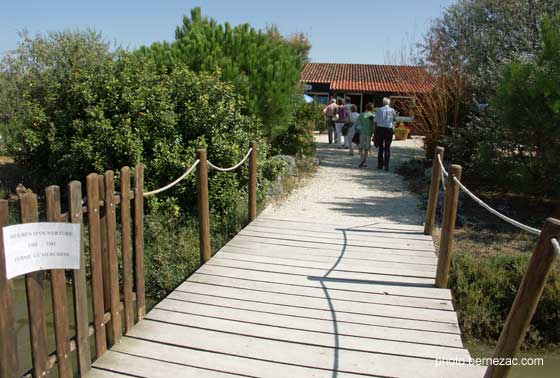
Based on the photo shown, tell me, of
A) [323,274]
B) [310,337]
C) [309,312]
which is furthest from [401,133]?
[310,337]

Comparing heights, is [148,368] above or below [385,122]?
below

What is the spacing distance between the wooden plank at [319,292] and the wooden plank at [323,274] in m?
0.31

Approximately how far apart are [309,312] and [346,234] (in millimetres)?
2484

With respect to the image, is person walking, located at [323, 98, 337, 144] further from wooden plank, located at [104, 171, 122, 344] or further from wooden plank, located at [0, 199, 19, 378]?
wooden plank, located at [0, 199, 19, 378]

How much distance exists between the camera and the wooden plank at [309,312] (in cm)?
398

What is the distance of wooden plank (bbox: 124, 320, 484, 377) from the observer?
335 centimetres

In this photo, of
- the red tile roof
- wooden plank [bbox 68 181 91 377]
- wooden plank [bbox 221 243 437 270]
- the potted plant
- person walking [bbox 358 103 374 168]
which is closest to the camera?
wooden plank [bbox 68 181 91 377]

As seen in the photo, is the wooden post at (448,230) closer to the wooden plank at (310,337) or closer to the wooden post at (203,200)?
the wooden plank at (310,337)

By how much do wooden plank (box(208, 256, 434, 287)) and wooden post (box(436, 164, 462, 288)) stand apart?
0.53 ft

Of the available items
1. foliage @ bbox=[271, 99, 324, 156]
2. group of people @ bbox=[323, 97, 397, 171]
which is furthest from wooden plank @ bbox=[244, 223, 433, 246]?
foliage @ bbox=[271, 99, 324, 156]

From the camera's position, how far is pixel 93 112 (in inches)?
314

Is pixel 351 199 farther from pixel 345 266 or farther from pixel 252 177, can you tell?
pixel 345 266

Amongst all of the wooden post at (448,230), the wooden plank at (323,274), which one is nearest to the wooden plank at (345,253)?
the wooden plank at (323,274)

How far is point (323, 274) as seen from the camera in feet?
→ 16.7
